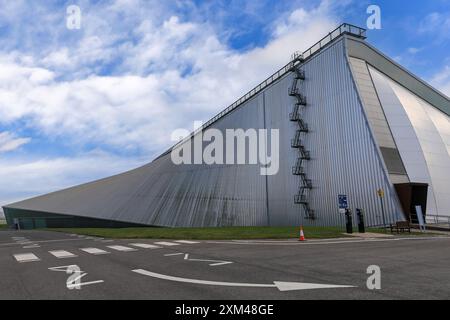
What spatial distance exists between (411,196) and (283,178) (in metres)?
13.2

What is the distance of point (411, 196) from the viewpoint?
2864 centimetres

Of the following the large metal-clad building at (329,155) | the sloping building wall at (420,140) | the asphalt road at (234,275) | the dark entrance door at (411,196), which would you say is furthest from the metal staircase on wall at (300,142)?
the asphalt road at (234,275)

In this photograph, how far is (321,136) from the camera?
35938 mm

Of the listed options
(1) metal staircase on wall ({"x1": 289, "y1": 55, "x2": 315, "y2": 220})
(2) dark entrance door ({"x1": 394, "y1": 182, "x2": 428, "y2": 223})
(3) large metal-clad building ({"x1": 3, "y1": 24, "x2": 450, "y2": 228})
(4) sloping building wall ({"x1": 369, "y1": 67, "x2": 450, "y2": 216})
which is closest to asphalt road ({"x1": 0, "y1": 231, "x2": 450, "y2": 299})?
(2) dark entrance door ({"x1": 394, "y1": 182, "x2": 428, "y2": 223})

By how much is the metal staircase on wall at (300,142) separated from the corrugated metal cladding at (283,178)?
21.9 inches

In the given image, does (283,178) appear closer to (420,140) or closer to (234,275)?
(420,140)

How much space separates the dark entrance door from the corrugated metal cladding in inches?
24.7

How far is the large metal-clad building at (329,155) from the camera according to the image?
30406 mm

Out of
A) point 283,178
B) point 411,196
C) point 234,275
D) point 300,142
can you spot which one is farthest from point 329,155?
point 234,275

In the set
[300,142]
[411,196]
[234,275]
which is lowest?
[234,275]

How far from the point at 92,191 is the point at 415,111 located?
50.3 metres

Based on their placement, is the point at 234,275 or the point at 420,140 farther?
the point at 420,140

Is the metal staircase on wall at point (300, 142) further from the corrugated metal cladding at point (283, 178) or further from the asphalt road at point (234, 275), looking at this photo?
the asphalt road at point (234, 275)
